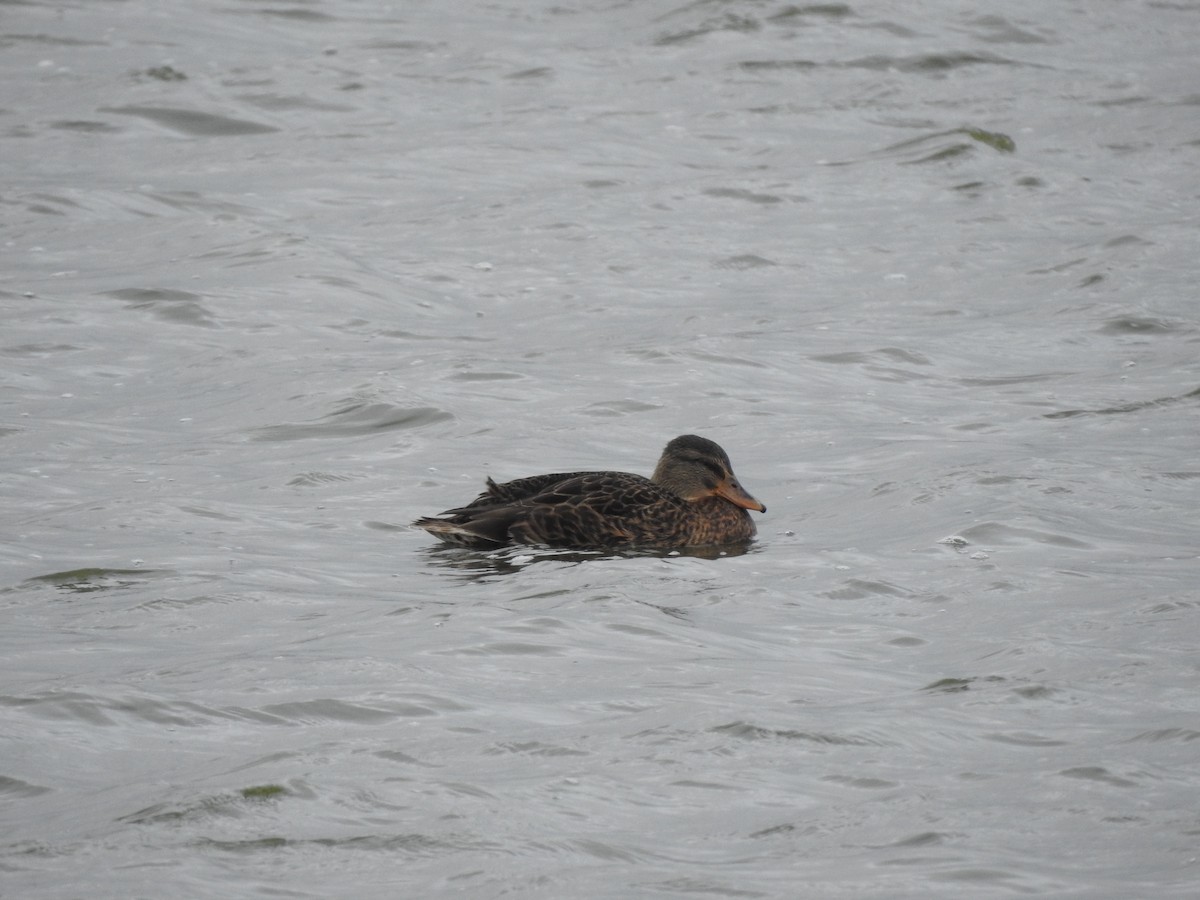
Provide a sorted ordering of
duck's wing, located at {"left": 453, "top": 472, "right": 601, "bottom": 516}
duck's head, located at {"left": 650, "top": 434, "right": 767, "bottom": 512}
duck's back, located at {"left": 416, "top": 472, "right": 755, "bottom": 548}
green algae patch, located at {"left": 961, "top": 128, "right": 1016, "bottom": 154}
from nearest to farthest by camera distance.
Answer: duck's back, located at {"left": 416, "top": 472, "right": 755, "bottom": 548} < duck's wing, located at {"left": 453, "top": 472, "right": 601, "bottom": 516} < duck's head, located at {"left": 650, "top": 434, "right": 767, "bottom": 512} < green algae patch, located at {"left": 961, "top": 128, "right": 1016, "bottom": 154}

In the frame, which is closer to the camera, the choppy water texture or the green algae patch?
the choppy water texture

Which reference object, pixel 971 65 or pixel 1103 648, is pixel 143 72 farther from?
pixel 1103 648

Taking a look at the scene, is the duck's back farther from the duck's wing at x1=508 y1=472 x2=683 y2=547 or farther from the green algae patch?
the green algae patch

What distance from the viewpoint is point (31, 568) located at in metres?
9.14

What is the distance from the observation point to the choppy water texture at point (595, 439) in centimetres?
632

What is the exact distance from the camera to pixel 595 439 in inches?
478

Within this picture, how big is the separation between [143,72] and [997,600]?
50.5ft

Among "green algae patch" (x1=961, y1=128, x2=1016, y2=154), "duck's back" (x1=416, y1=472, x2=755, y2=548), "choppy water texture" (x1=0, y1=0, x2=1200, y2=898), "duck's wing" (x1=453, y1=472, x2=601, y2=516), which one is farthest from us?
"green algae patch" (x1=961, y1=128, x2=1016, y2=154)

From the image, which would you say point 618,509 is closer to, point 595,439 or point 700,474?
point 700,474

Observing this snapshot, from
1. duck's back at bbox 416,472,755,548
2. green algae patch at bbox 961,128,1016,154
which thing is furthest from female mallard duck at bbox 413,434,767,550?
green algae patch at bbox 961,128,1016,154

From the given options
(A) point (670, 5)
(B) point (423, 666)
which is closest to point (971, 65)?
(A) point (670, 5)

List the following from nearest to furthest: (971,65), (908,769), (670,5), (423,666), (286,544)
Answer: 1. (908,769)
2. (423,666)
3. (286,544)
4. (971,65)
5. (670,5)

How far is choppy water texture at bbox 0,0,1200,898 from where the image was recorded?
632 centimetres

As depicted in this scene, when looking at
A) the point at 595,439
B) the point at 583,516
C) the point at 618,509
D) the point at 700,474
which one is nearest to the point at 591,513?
the point at 583,516
